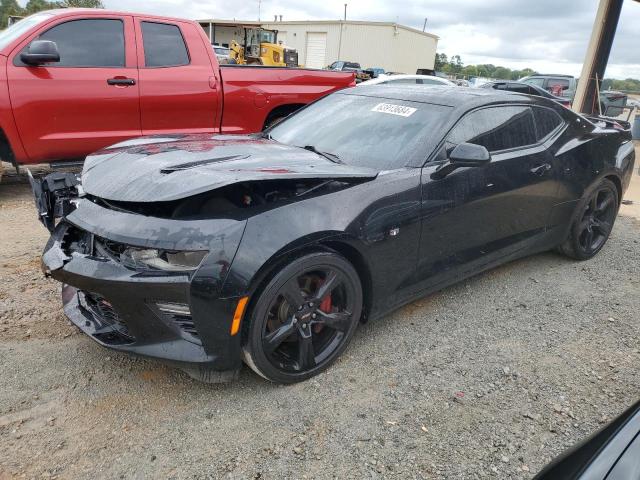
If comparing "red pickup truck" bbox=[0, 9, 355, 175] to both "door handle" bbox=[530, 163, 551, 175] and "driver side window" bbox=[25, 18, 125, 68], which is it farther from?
"door handle" bbox=[530, 163, 551, 175]

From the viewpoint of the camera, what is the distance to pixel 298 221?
7.70 ft

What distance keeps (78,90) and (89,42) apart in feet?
1.86

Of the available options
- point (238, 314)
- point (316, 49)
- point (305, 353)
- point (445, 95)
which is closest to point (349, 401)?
point (305, 353)

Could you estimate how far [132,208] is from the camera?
2.36 m

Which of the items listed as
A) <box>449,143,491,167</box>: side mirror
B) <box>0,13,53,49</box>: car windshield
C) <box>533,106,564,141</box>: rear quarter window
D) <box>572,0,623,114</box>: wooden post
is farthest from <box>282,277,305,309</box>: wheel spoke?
<box>572,0,623,114</box>: wooden post

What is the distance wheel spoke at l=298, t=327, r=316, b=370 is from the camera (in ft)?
8.27

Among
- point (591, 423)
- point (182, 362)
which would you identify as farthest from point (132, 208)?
point (591, 423)

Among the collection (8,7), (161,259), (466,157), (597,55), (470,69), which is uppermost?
(8,7)

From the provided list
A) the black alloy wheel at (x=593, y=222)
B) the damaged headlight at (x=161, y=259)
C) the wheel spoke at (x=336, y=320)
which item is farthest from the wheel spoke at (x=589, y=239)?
the damaged headlight at (x=161, y=259)

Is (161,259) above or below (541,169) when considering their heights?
below

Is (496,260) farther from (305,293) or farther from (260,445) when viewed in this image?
(260,445)

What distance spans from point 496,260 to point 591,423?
1.39 meters

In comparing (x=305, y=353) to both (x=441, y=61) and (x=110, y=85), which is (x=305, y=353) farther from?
(x=441, y=61)

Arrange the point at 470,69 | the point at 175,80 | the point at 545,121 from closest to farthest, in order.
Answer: the point at 545,121 → the point at 175,80 → the point at 470,69
